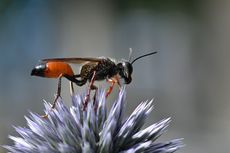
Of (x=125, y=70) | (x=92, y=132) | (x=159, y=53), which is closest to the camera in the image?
(x=92, y=132)

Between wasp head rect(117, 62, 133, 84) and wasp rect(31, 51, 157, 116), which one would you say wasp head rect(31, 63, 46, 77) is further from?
wasp head rect(117, 62, 133, 84)

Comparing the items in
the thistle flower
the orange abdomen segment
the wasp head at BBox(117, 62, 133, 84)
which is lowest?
the thistle flower

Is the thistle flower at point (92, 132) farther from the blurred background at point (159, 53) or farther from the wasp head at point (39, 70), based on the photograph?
the blurred background at point (159, 53)

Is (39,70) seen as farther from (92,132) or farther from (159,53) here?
(159,53)

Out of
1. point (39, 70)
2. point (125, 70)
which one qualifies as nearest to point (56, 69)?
point (39, 70)

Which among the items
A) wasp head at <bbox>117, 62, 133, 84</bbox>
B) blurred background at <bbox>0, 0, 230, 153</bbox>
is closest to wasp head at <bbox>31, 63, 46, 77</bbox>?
wasp head at <bbox>117, 62, 133, 84</bbox>

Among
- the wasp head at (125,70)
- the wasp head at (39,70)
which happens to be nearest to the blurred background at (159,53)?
the wasp head at (125,70)
